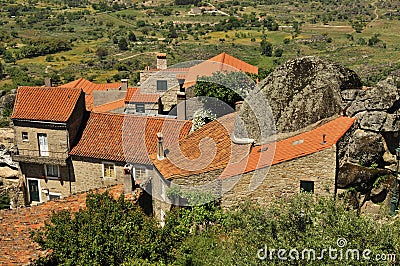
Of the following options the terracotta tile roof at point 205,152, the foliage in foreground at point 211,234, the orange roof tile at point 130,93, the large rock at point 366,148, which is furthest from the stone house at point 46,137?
the large rock at point 366,148

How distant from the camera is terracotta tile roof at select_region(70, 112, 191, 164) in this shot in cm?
2594

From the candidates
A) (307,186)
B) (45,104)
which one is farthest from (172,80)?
(307,186)

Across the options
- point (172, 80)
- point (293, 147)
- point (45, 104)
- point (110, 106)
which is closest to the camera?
point (293, 147)

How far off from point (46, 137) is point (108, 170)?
408 centimetres

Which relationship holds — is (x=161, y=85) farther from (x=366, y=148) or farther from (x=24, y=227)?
(x=366, y=148)

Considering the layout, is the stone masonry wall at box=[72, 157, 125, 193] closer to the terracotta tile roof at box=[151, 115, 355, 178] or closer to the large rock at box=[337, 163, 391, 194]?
the terracotta tile roof at box=[151, 115, 355, 178]

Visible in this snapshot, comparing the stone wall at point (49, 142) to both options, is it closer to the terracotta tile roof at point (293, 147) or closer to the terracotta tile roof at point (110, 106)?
the terracotta tile roof at point (110, 106)

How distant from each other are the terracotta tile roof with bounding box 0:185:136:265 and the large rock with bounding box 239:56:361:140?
7224 millimetres

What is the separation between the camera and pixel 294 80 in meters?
19.8

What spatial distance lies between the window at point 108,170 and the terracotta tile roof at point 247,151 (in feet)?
18.3

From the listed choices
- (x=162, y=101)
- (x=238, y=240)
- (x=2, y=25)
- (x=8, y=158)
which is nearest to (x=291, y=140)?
(x=238, y=240)

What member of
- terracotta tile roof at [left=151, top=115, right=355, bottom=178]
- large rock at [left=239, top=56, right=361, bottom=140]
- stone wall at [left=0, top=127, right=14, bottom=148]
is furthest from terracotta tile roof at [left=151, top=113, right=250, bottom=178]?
stone wall at [left=0, top=127, right=14, bottom=148]

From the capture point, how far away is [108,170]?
26672mm

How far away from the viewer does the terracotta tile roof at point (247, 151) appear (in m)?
17.3
